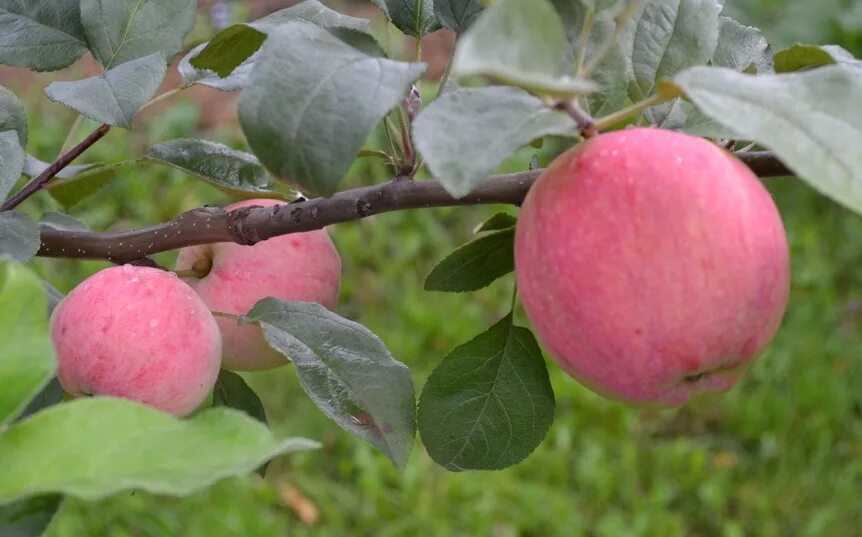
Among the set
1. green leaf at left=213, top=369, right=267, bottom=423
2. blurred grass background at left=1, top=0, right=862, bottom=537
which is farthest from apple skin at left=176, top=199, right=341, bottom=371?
blurred grass background at left=1, top=0, right=862, bottom=537

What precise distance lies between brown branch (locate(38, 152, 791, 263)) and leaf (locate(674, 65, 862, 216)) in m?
0.16

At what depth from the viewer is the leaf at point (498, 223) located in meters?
0.77

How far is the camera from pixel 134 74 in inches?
29.7

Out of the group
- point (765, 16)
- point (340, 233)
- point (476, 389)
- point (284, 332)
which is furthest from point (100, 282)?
point (765, 16)

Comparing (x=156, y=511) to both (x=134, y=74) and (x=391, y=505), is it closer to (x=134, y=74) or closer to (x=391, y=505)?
(x=391, y=505)

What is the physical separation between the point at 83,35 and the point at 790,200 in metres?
2.31

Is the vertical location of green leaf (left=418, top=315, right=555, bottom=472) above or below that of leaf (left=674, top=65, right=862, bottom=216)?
below

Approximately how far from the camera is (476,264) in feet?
2.64

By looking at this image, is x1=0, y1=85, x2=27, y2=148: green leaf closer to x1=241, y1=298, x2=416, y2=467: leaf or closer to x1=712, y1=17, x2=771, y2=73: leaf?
x1=241, y1=298, x2=416, y2=467: leaf

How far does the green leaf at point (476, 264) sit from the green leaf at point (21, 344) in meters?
0.35

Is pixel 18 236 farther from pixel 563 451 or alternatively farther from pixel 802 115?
pixel 563 451

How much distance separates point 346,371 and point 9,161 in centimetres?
27

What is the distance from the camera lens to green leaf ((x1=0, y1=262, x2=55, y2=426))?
1.65 ft

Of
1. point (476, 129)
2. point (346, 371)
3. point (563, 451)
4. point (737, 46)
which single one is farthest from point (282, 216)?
point (563, 451)
